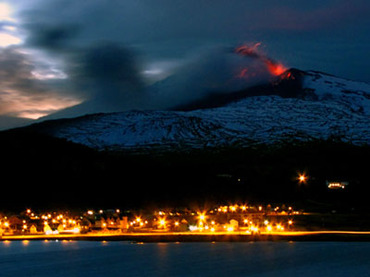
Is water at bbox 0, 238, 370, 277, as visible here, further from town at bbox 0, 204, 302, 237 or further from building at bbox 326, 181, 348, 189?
building at bbox 326, 181, 348, 189

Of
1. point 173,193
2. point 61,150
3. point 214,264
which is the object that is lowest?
point 214,264

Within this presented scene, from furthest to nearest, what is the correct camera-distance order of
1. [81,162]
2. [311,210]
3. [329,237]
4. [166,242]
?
[81,162] → [311,210] → [166,242] → [329,237]

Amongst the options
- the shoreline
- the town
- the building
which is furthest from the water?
the building

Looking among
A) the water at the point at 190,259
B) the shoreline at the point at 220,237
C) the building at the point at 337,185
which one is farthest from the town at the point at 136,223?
the building at the point at 337,185

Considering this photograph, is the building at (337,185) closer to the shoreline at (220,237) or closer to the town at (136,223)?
the town at (136,223)

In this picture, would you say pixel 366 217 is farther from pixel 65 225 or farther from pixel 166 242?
pixel 65 225

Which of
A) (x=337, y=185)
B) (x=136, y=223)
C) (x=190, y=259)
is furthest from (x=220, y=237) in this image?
(x=337, y=185)

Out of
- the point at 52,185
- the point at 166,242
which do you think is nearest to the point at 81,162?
the point at 52,185
